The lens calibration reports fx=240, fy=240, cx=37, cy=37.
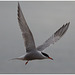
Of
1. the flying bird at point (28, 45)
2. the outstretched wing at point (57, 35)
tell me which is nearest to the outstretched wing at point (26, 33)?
the flying bird at point (28, 45)

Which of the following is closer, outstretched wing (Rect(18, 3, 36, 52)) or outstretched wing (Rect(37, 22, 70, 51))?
outstretched wing (Rect(18, 3, 36, 52))

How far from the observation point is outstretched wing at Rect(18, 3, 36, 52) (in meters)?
5.79

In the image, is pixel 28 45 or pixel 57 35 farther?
pixel 57 35

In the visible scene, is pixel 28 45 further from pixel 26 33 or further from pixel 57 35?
pixel 57 35

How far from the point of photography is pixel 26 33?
19.5 feet

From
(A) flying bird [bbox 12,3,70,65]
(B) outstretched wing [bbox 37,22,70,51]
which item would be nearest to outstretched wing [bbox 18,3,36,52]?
(A) flying bird [bbox 12,3,70,65]

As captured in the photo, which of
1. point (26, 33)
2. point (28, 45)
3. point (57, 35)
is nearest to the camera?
point (26, 33)

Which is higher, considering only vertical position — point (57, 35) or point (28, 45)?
point (28, 45)

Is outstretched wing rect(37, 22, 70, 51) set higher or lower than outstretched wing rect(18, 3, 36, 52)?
lower

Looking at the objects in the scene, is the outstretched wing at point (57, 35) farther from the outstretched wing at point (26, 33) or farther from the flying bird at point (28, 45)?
the outstretched wing at point (26, 33)

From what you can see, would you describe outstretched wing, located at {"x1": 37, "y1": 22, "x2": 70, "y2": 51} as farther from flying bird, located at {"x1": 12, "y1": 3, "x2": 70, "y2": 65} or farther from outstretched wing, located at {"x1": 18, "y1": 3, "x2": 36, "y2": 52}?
outstretched wing, located at {"x1": 18, "y1": 3, "x2": 36, "y2": 52}

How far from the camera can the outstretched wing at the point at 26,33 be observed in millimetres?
5790

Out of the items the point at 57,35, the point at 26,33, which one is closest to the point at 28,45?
the point at 26,33

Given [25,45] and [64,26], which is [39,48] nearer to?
[25,45]
